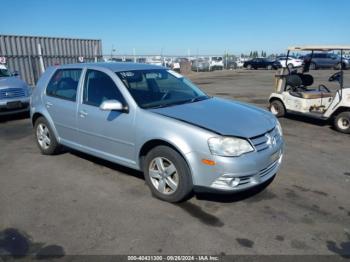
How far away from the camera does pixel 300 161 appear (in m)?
5.59

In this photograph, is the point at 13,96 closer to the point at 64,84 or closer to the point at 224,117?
the point at 64,84

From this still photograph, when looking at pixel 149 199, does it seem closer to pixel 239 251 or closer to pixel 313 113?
pixel 239 251

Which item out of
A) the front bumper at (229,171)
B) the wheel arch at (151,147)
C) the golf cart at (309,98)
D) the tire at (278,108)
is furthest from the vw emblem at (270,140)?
the tire at (278,108)

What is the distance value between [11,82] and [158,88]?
21.0 ft

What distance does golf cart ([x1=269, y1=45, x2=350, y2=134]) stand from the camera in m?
7.65

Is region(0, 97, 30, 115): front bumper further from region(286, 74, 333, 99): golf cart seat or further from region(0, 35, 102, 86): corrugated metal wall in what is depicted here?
region(0, 35, 102, 86): corrugated metal wall

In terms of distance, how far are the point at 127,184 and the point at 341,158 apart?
147 inches

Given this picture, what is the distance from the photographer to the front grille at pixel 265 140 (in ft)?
12.3

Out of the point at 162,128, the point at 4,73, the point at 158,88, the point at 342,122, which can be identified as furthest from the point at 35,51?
the point at 162,128

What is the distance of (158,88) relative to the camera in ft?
15.7

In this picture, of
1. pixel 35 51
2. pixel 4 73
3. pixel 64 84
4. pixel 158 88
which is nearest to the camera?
pixel 158 88

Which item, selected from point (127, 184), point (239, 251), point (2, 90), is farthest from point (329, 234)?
point (2, 90)

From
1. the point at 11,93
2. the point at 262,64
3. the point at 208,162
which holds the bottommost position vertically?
the point at 262,64

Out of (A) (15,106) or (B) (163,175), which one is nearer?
(B) (163,175)
